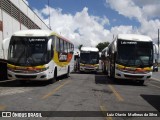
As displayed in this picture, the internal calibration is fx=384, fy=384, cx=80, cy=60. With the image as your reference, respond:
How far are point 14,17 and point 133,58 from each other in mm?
12718

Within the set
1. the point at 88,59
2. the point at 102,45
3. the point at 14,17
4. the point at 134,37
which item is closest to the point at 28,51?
the point at 134,37

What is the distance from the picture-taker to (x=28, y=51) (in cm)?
2206

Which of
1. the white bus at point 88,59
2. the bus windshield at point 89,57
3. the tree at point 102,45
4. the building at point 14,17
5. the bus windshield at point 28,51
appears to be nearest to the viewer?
the bus windshield at point 28,51

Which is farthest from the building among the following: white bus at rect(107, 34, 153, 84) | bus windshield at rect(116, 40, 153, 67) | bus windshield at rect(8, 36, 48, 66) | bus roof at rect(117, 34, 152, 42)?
bus roof at rect(117, 34, 152, 42)

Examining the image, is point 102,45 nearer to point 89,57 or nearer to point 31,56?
point 89,57

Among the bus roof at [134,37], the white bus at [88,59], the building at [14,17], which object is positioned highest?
the building at [14,17]

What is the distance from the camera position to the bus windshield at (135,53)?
82.6 ft

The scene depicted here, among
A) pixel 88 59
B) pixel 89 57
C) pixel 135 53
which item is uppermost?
pixel 135 53

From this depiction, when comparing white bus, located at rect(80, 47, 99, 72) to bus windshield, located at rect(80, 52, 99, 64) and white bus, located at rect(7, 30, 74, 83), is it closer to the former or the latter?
bus windshield, located at rect(80, 52, 99, 64)

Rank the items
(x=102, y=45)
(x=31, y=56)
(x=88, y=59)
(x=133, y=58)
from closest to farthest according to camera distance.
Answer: (x=31, y=56), (x=133, y=58), (x=88, y=59), (x=102, y=45)

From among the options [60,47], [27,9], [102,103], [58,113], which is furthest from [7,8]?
[58,113]

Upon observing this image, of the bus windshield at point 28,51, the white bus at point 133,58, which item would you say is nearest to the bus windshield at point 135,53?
the white bus at point 133,58

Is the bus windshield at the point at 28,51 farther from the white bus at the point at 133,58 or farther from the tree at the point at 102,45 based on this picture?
the tree at the point at 102,45

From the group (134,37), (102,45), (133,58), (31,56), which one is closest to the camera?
(31,56)
